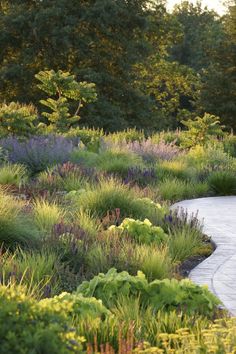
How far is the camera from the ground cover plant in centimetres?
376

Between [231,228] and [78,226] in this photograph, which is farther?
[231,228]

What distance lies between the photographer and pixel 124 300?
5.01 m

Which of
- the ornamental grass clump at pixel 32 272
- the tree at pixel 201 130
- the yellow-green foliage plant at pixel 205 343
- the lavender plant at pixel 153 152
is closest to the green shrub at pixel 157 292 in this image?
the ornamental grass clump at pixel 32 272

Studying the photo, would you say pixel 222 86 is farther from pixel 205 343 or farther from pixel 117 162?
pixel 205 343

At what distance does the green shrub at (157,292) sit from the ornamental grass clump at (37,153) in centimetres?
941

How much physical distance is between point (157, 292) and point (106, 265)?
112 cm

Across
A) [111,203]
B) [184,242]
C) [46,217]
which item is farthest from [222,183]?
[46,217]

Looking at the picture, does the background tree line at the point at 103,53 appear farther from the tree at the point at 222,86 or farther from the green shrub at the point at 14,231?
the green shrub at the point at 14,231

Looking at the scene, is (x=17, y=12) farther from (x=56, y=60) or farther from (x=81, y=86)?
(x=81, y=86)

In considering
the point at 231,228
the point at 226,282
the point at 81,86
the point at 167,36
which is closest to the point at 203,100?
the point at 167,36

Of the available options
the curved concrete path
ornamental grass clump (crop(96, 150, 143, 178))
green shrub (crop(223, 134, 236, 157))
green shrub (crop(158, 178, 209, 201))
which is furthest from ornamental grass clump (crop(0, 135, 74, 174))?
green shrub (crop(223, 134, 236, 157))

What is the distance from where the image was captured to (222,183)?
14.6 meters

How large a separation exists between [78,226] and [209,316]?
2687 millimetres

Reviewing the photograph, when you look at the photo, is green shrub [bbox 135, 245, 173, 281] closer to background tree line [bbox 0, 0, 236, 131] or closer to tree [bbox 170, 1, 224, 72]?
background tree line [bbox 0, 0, 236, 131]
